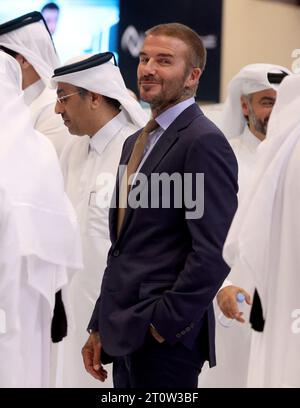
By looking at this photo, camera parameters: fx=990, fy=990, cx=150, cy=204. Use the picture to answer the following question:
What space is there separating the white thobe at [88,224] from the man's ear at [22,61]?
0.66 meters

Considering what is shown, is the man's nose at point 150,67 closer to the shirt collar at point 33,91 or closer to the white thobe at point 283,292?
the white thobe at point 283,292

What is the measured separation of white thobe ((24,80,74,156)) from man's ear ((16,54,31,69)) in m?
0.10

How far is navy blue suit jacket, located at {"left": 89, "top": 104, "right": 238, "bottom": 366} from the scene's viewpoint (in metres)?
3.01

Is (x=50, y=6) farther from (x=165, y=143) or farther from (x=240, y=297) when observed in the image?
(x=165, y=143)

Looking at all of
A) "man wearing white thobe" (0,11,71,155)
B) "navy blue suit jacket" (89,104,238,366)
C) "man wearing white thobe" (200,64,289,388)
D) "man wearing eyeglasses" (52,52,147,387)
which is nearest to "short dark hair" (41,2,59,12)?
"man wearing white thobe" (0,11,71,155)

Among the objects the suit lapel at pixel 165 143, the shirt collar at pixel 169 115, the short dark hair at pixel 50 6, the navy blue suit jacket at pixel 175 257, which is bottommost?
the navy blue suit jacket at pixel 175 257

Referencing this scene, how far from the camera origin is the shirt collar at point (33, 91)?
4.95m

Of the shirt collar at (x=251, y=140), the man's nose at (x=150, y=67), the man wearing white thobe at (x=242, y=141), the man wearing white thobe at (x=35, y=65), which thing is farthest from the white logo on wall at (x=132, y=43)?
the man's nose at (x=150, y=67)

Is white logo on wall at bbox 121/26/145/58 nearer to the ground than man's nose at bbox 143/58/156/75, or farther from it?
farther from it

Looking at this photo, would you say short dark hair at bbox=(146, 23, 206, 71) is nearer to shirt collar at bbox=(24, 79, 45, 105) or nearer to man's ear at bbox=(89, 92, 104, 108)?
man's ear at bbox=(89, 92, 104, 108)

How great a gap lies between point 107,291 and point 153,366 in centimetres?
29

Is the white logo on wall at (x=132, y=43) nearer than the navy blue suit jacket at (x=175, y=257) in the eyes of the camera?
No

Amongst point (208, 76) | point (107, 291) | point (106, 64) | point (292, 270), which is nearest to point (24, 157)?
point (107, 291)

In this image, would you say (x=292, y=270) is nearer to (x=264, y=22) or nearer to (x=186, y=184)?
(x=186, y=184)
